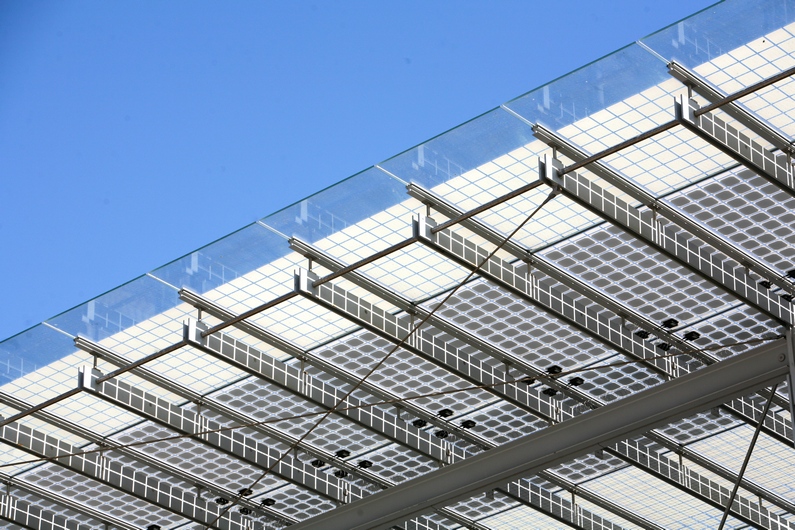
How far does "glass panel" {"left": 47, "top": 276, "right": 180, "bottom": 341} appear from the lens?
2442cm

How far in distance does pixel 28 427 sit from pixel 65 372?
196 cm

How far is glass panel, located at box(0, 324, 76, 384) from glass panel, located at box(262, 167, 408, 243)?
14.0ft

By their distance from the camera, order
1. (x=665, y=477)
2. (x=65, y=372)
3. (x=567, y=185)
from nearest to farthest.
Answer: (x=567, y=185) < (x=65, y=372) < (x=665, y=477)

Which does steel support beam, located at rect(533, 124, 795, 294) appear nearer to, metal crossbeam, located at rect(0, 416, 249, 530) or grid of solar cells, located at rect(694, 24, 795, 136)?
grid of solar cells, located at rect(694, 24, 795, 136)

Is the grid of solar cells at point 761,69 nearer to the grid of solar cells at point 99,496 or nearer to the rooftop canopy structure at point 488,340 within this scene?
the rooftop canopy structure at point 488,340

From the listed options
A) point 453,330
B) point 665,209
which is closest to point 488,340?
point 453,330

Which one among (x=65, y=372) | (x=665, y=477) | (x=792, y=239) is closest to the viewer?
(x=792, y=239)

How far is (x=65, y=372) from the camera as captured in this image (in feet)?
85.3

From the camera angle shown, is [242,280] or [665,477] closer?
[242,280]

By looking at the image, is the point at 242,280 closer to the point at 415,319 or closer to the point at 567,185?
the point at 415,319

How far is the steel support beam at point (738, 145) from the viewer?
2162 cm

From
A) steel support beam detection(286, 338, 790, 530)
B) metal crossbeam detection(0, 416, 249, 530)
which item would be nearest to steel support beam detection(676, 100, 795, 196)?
steel support beam detection(286, 338, 790, 530)

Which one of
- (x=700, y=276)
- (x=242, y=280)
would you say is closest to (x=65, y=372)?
(x=242, y=280)

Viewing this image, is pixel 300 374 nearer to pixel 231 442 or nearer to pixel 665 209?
pixel 231 442
